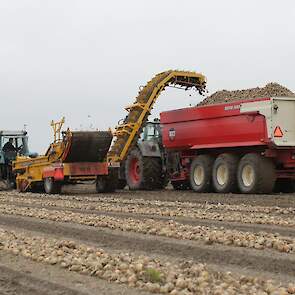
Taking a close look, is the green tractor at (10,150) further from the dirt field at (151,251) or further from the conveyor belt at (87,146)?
the dirt field at (151,251)

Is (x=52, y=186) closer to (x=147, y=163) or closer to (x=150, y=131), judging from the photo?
(x=147, y=163)

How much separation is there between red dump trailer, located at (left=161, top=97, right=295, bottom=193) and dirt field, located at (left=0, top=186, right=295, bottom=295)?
9.67 ft

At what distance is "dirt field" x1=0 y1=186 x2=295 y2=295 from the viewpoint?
533 centimetres

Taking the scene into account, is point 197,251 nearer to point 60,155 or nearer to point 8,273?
point 8,273

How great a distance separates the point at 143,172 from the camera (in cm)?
1838

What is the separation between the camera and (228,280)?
210 inches

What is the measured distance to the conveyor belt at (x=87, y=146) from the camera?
1805 cm

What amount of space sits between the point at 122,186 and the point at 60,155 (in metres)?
3.00

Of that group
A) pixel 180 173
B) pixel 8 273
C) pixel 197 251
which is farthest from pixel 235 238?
pixel 180 173

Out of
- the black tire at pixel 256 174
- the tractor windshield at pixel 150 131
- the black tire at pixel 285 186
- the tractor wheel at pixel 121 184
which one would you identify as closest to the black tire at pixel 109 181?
the tractor wheel at pixel 121 184

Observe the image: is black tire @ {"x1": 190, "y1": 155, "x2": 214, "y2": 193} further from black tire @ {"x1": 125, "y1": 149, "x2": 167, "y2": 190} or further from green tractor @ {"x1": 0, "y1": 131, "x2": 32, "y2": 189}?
green tractor @ {"x1": 0, "y1": 131, "x2": 32, "y2": 189}

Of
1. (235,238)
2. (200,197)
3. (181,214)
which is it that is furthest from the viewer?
(200,197)

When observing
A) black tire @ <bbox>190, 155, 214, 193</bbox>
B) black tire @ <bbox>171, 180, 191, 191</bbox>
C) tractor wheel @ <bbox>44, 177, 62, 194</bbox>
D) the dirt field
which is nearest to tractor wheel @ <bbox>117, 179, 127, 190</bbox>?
black tire @ <bbox>171, 180, 191, 191</bbox>

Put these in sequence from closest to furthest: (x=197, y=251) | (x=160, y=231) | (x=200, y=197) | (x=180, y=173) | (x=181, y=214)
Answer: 1. (x=197, y=251)
2. (x=160, y=231)
3. (x=181, y=214)
4. (x=200, y=197)
5. (x=180, y=173)
